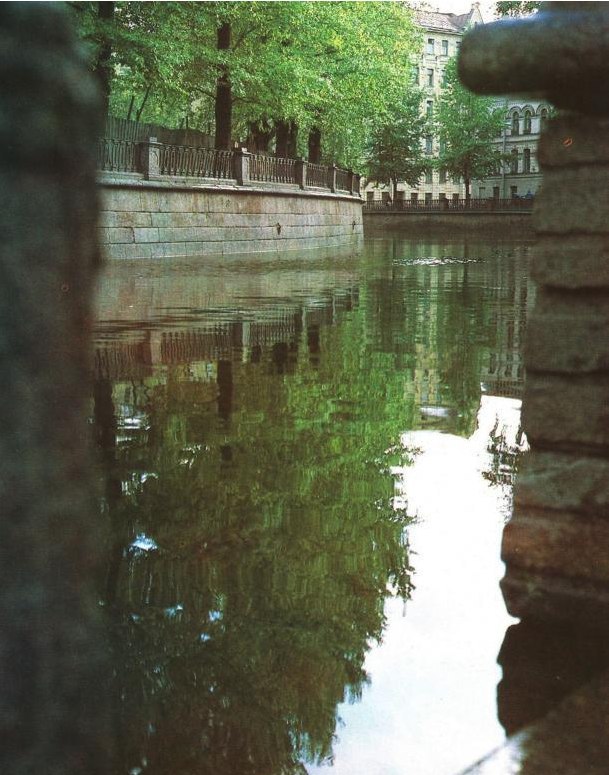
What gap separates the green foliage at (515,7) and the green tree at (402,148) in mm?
34179

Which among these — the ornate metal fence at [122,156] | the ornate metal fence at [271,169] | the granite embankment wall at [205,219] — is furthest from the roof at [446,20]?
the ornate metal fence at [122,156]

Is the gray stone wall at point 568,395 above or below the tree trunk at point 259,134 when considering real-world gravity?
below

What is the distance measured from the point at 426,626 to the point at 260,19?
88.0ft

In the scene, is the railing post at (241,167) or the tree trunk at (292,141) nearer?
the railing post at (241,167)

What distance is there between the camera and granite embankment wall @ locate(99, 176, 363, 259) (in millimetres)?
24469

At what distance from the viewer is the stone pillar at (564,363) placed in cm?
272

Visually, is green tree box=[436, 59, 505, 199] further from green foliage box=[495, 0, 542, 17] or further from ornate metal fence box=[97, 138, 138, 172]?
ornate metal fence box=[97, 138, 138, 172]

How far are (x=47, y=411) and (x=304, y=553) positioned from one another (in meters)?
2.30

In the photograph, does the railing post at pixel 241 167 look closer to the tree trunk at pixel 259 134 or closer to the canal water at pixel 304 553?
the tree trunk at pixel 259 134

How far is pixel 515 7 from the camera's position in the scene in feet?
147

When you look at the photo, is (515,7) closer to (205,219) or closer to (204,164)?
(204,164)

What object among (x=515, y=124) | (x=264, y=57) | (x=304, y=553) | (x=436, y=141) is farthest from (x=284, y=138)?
(x=436, y=141)

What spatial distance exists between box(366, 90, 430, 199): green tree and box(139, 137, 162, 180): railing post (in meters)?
56.3

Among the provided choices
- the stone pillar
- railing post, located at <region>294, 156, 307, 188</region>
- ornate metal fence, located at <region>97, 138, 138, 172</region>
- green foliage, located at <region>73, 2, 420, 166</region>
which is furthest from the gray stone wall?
railing post, located at <region>294, 156, 307, 188</region>
